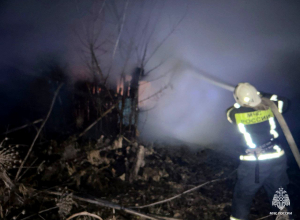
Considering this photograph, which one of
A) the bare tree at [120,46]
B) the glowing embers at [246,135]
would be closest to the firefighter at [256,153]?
the glowing embers at [246,135]

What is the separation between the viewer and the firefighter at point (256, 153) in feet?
9.11

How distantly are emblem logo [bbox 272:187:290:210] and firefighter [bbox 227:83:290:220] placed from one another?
0.04 metres

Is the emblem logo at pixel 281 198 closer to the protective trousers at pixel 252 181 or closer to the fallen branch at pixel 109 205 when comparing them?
the protective trousers at pixel 252 181

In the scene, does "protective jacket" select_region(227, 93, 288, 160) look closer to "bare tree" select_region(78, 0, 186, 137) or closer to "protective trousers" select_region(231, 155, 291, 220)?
"protective trousers" select_region(231, 155, 291, 220)

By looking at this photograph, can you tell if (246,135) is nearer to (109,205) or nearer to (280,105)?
(280,105)

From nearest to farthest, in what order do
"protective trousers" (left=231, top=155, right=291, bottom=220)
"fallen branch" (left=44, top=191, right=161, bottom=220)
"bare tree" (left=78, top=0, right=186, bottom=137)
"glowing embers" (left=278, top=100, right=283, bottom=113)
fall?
"protective trousers" (left=231, top=155, right=291, bottom=220) → "glowing embers" (left=278, top=100, right=283, bottom=113) → "fallen branch" (left=44, top=191, right=161, bottom=220) → "bare tree" (left=78, top=0, right=186, bottom=137)

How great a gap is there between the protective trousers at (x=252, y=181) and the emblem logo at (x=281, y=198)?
1.6 inches

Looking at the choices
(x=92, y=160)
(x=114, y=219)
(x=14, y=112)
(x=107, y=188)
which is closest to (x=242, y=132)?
(x=114, y=219)

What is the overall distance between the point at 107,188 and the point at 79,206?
708 millimetres

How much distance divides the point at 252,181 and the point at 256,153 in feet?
1.20

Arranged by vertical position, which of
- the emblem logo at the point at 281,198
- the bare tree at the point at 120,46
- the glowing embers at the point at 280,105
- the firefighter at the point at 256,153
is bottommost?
the emblem logo at the point at 281,198

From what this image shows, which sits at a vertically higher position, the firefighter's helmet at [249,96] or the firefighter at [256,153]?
the firefighter's helmet at [249,96]

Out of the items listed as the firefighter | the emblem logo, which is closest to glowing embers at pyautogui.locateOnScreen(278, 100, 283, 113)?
the firefighter

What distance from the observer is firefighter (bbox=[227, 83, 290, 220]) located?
9.11 feet
